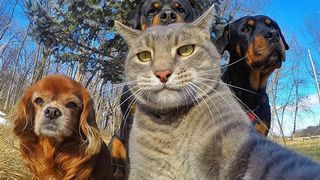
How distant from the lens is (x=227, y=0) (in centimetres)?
1572

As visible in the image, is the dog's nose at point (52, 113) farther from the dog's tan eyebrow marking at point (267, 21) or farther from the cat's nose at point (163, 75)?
the dog's tan eyebrow marking at point (267, 21)

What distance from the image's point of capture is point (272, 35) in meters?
3.49

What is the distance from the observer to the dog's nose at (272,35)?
345 cm

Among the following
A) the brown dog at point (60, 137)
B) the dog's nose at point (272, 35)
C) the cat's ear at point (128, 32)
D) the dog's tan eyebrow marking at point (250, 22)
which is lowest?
the brown dog at point (60, 137)

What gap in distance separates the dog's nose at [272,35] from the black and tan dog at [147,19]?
90cm

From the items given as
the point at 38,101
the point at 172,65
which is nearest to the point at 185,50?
the point at 172,65

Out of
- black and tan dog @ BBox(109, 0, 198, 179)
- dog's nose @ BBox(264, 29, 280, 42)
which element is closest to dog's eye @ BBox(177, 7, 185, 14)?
black and tan dog @ BBox(109, 0, 198, 179)

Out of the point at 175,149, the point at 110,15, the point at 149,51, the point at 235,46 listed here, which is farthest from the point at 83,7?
the point at 175,149

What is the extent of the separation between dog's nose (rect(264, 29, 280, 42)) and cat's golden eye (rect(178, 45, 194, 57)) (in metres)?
1.46

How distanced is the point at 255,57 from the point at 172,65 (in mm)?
1683

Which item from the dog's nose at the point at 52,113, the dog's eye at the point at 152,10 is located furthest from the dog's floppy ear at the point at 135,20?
the dog's nose at the point at 52,113

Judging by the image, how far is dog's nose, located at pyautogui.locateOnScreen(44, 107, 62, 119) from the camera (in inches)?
99.0

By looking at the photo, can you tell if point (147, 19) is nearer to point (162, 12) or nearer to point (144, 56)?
point (162, 12)

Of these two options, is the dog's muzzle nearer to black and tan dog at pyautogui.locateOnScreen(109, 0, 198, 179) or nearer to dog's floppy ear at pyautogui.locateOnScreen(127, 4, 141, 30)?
black and tan dog at pyautogui.locateOnScreen(109, 0, 198, 179)
